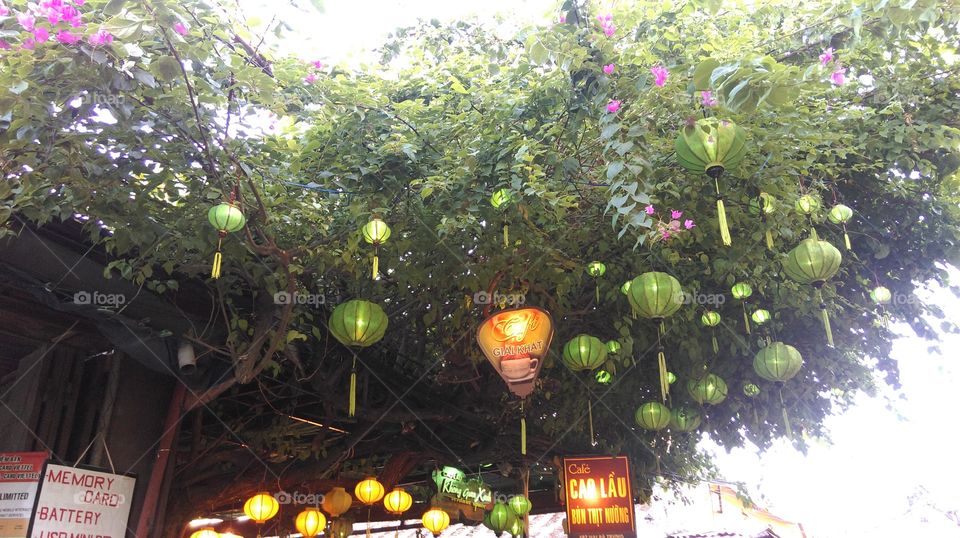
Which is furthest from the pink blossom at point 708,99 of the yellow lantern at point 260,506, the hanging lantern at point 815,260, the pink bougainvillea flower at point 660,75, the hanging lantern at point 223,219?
the yellow lantern at point 260,506

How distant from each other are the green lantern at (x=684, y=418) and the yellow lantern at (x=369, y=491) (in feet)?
11.4

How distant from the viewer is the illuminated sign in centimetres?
443

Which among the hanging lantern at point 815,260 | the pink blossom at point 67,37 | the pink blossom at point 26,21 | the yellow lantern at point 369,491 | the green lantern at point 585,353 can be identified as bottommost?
the yellow lantern at point 369,491

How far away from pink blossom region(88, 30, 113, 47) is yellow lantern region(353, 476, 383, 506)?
18.7 feet

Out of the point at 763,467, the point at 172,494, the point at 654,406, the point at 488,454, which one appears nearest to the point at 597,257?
the point at 654,406

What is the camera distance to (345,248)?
4875mm

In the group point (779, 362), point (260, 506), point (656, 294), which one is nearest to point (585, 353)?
point (656, 294)

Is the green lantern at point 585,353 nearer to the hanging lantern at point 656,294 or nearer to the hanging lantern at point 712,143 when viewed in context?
the hanging lantern at point 656,294

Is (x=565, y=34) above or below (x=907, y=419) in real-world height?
above

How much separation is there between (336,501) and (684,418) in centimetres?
402

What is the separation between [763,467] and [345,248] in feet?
23.6

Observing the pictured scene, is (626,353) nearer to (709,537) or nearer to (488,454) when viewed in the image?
(488,454)

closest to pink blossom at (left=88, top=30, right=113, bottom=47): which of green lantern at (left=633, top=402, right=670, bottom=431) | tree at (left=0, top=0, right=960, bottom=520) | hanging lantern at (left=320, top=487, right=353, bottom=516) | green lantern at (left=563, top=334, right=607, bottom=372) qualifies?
tree at (left=0, top=0, right=960, bottom=520)

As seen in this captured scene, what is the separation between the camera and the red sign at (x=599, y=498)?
6840 mm
